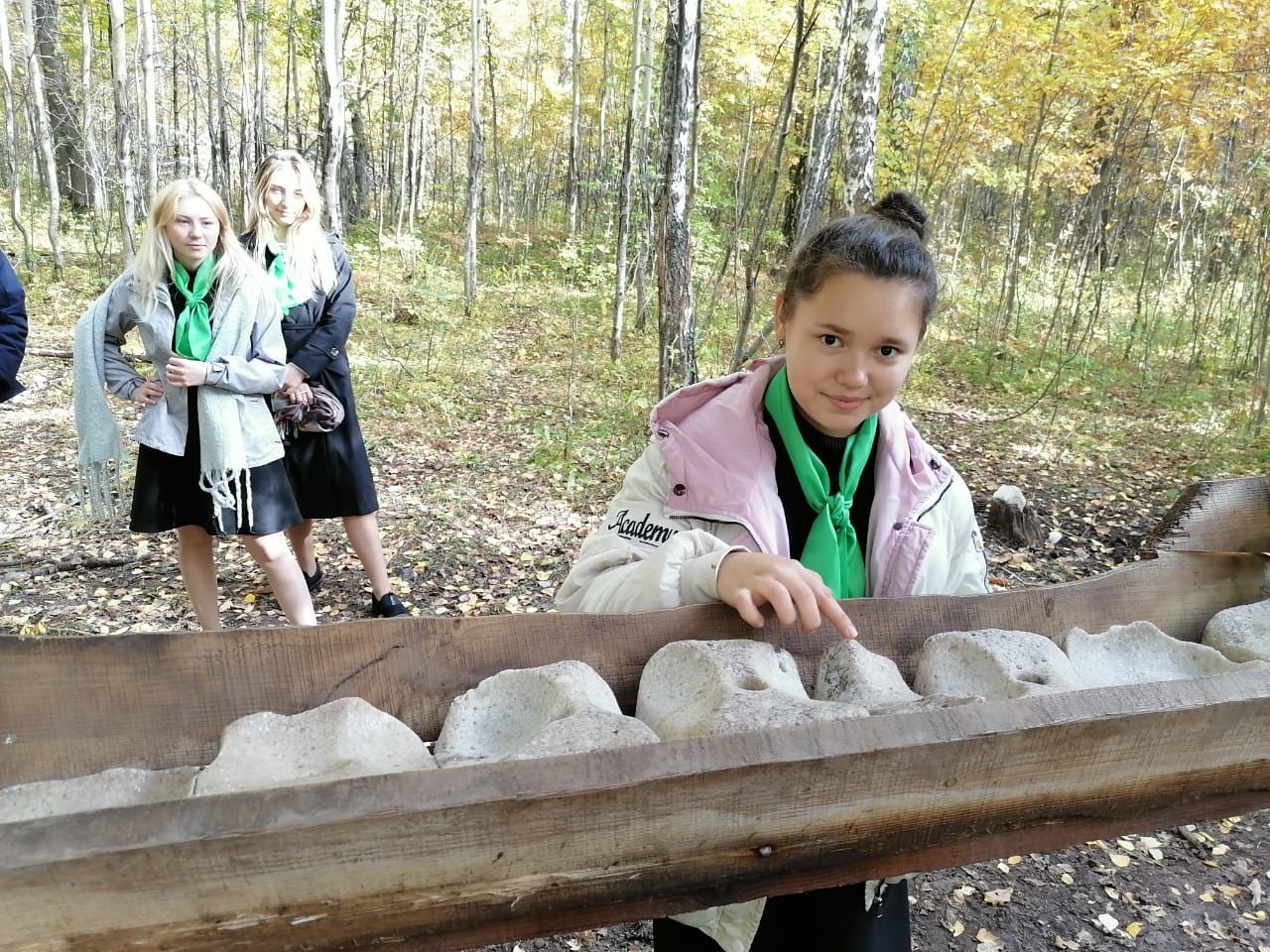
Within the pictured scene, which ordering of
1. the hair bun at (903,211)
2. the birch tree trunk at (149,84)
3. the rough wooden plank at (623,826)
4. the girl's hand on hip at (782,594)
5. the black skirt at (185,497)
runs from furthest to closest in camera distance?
1. the birch tree trunk at (149,84)
2. the black skirt at (185,497)
3. the hair bun at (903,211)
4. the girl's hand on hip at (782,594)
5. the rough wooden plank at (623,826)

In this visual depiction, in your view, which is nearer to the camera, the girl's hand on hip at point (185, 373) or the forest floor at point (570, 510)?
the forest floor at point (570, 510)

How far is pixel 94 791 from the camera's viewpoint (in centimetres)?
A: 116

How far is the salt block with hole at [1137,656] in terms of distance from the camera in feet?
5.20

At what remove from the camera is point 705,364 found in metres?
8.62

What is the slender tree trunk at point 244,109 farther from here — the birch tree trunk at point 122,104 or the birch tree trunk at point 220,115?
the birch tree trunk at point 122,104

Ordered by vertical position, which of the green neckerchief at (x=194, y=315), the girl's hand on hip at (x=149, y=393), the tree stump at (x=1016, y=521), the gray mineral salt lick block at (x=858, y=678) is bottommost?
the tree stump at (x=1016, y=521)

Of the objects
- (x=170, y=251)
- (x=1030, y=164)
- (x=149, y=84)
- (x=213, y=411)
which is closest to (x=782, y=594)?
(x=213, y=411)

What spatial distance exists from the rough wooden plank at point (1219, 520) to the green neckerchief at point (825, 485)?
757 millimetres

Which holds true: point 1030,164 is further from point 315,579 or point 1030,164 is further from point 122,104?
point 122,104

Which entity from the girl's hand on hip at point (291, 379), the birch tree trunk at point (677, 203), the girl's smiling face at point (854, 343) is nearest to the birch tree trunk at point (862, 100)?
the birch tree trunk at point (677, 203)

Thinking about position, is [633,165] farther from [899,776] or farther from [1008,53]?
[899,776]

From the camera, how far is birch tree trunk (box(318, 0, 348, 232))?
8.34 m

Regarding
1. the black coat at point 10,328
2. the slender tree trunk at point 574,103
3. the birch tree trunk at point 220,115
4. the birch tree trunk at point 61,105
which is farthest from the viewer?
the slender tree trunk at point 574,103

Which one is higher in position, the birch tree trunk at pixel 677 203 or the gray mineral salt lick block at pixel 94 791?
the birch tree trunk at pixel 677 203
